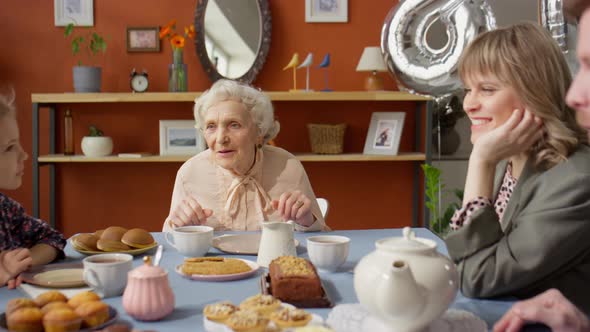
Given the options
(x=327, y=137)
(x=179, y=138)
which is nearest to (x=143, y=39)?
(x=179, y=138)

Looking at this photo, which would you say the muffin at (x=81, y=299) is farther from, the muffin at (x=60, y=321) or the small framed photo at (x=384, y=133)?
the small framed photo at (x=384, y=133)

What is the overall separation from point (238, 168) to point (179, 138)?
5.49 ft

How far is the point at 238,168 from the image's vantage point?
238 centimetres

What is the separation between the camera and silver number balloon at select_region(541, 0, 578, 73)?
7.55ft

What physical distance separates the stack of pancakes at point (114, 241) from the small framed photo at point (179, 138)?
2194mm

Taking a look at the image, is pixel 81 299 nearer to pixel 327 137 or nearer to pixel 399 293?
pixel 399 293

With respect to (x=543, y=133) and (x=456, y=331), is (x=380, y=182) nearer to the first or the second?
(x=543, y=133)

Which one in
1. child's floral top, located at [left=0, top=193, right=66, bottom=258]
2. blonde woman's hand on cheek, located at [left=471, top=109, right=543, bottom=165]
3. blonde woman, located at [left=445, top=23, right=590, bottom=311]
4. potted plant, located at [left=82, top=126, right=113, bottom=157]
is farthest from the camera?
potted plant, located at [left=82, top=126, right=113, bottom=157]

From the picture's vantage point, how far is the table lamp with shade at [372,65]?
155 inches

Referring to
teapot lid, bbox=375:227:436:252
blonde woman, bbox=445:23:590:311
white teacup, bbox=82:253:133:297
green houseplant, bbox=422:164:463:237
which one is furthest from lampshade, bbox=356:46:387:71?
teapot lid, bbox=375:227:436:252

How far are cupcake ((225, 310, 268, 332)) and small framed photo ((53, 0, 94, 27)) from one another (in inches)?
137

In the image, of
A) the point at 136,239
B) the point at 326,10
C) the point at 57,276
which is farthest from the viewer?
the point at 326,10

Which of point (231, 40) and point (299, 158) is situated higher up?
point (231, 40)

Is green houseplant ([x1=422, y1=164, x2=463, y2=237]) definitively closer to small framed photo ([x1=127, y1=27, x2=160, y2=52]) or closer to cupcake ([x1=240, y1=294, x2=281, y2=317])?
small framed photo ([x1=127, y1=27, x2=160, y2=52])
